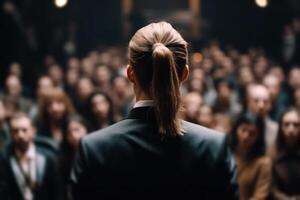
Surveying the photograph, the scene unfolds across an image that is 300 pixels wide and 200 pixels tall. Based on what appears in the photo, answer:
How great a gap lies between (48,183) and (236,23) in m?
15.5

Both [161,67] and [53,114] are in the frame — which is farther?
[53,114]

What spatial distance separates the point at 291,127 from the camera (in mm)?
5801

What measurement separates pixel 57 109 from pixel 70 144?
0.92 metres

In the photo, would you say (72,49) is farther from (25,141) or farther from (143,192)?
(143,192)

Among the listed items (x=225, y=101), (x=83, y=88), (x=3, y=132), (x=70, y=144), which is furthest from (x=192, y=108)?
(x=83, y=88)

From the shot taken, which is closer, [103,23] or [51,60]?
[51,60]

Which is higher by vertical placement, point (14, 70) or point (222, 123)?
point (14, 70)

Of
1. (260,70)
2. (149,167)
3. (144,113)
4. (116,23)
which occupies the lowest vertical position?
(260,70)

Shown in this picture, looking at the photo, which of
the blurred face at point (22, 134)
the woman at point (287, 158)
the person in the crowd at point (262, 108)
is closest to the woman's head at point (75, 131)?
the blurred face at point (22, 134)

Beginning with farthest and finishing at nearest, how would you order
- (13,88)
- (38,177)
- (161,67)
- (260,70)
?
1. (260,70)
2. (13,88)
3. (38,177)
4. (161,67)

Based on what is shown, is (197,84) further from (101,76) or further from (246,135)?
(246,135)

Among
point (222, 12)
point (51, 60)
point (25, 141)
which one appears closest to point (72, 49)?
point (51, 60)

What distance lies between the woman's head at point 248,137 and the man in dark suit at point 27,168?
148cm

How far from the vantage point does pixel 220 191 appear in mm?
2135
